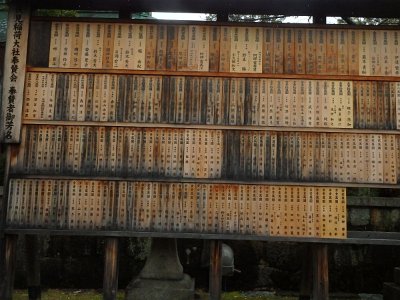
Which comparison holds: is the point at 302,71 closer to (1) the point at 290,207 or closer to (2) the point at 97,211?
(1) the point at 290,207

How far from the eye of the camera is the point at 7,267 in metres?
6.70

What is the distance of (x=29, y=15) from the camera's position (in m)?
6.91

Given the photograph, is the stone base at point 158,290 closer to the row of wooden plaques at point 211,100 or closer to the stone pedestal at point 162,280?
the stone pedestal at point 162,280

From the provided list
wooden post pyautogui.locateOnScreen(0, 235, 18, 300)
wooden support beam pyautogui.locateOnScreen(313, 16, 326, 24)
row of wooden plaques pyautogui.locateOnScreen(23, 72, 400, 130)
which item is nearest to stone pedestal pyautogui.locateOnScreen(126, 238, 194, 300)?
wooden post pyautogui.locateOnScreen(0, 235, 18, 300)

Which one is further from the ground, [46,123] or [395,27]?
[395,27]

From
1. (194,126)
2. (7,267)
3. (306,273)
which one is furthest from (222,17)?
(7,267)

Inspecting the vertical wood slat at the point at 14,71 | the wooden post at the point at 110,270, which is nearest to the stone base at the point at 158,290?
the wooden post at the point at 110,270

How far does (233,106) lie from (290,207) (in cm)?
178

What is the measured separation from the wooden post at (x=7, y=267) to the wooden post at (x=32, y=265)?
167 cm

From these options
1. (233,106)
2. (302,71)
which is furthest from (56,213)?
(302,71)

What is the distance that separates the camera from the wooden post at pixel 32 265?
8.37m

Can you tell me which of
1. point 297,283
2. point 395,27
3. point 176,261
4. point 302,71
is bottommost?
point 297,283

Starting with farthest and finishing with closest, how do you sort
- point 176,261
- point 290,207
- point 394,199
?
point 394,199
point 176,261
point 290,207

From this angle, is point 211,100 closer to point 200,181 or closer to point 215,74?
point 215,74
